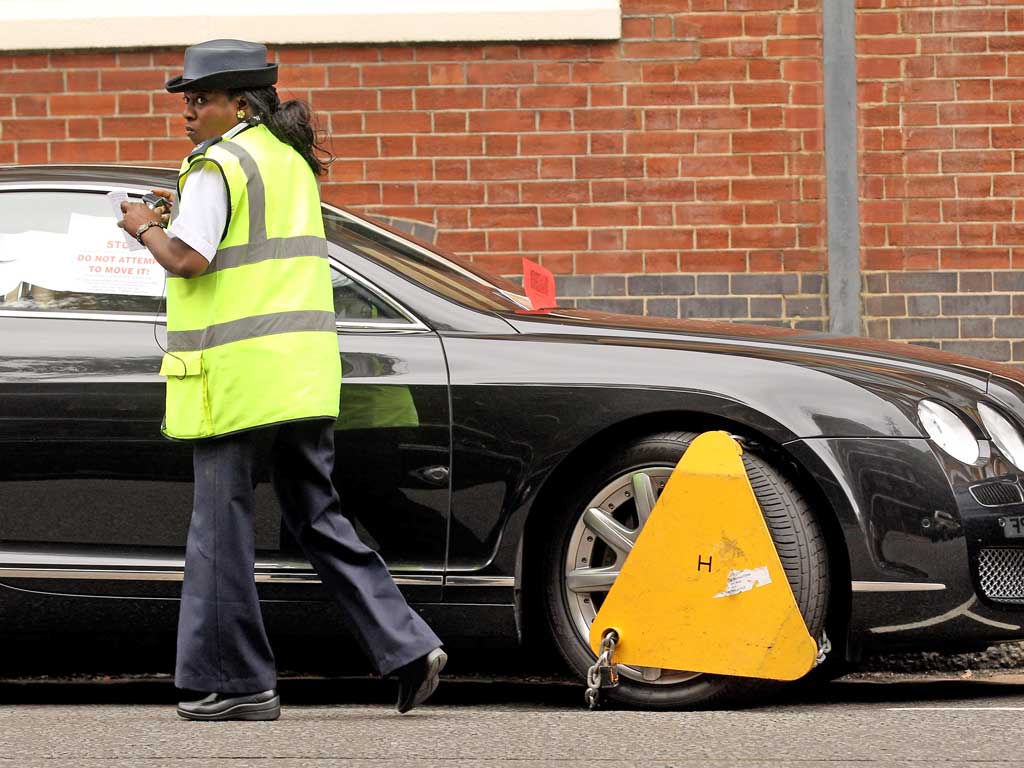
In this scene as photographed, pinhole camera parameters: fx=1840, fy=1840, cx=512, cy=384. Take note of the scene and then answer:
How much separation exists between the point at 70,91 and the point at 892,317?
4231 millimetres

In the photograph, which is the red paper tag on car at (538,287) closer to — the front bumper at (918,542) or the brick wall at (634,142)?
the front bumper at (918,542)

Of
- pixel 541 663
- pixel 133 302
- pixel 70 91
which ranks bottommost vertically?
pixel 541 663

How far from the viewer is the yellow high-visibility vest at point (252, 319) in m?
4.47

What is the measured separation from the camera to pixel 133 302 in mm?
5125

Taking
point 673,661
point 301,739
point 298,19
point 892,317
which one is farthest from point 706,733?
point 298,19

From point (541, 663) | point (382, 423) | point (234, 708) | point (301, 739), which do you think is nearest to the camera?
point (301, 739)

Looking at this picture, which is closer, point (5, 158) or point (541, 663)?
point (541, 663)

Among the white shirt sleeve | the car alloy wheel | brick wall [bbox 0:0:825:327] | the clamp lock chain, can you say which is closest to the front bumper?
the car alloy wheel

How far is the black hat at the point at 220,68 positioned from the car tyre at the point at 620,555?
1.38 meters

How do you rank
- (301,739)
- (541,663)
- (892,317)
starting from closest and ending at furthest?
(301,739) < (541,663) < (892,317)

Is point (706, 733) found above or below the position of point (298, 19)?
below

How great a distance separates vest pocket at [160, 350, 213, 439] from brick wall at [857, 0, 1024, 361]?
522 centimetres

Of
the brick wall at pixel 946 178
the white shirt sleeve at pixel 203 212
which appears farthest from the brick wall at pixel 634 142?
the white shirt sleeve at pixel 203 212

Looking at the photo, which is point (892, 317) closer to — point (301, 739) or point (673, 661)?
point (673, 661)
